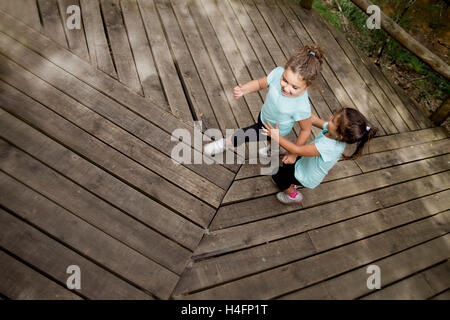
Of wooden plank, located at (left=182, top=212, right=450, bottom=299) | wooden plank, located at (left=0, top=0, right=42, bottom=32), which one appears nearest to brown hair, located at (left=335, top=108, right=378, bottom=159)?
wooden plank, located at (left=182, top=212, right=450, bottom=299)

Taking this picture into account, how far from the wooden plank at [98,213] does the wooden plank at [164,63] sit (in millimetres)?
1064

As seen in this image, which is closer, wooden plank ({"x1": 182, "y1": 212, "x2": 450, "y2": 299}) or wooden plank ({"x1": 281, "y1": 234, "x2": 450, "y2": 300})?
wooden plank ({"x1": 182, "y1": 212, "x2": 450, "y2": 299})

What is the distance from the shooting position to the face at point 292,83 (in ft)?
5.59

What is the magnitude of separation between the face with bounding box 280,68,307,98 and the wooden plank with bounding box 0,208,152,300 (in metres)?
1.59

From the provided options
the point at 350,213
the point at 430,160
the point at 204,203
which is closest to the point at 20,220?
the point at 204,203

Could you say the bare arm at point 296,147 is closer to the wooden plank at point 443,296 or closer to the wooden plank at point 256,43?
the wooden plank at point 256,43

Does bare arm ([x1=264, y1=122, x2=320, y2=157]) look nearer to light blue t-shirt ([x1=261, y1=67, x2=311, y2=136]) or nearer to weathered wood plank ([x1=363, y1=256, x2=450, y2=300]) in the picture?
light blue t-shirt ([x1=261, y1=67, x2=311, y2=136])

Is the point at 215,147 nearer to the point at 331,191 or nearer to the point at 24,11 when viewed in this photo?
the point at 331,191

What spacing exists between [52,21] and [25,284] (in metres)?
2.53

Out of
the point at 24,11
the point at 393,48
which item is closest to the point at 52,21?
the point at 24,11

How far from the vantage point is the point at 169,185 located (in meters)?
2.18

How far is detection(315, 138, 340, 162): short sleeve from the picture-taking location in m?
1.74

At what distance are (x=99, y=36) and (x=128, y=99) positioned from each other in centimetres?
91
